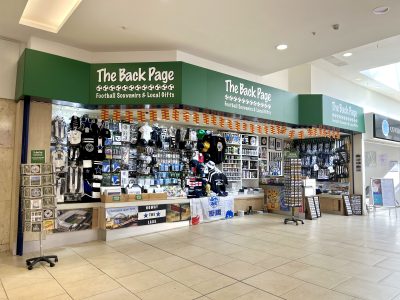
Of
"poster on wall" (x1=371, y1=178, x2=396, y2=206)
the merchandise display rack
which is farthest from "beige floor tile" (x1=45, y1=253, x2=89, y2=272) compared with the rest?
"poster on wall" (x1=371, y1=178, x2=396, y2=206)

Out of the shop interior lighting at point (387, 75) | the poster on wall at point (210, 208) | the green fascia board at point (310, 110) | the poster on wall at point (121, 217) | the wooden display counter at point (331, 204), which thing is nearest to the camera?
the poster on wall at point (121, 217)

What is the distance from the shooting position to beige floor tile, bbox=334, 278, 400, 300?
3438 mm

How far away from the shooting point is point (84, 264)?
4504mm

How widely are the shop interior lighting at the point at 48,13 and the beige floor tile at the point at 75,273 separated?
364 cm

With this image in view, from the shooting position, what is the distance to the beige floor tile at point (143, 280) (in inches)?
144

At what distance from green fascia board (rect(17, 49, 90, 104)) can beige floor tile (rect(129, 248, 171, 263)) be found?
9.53ft

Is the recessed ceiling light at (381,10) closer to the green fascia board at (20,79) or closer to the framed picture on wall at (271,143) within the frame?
the green fascia board at (20,79)

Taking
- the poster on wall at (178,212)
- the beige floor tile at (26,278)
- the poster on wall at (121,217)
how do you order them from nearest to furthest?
the beige floor tile at (26,278)
the poster on wall at (121,217)
the poster on wall at (178,212)

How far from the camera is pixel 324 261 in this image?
4688mm

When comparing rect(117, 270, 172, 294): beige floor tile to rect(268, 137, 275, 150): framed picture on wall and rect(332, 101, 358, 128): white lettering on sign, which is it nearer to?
rect(332, 101, 358, 128): white lettering on sign

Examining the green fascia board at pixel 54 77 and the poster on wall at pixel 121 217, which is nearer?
the green fascia board at pixel 54 77

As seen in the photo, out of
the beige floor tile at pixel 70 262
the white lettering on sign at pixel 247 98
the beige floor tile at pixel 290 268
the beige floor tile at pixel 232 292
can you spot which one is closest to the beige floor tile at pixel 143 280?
the beige floor tile at pixel 232 292

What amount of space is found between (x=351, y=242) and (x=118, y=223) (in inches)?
187

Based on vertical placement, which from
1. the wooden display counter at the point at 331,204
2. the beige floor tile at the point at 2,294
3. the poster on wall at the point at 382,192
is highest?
the poster on wall at the point at 382,192
